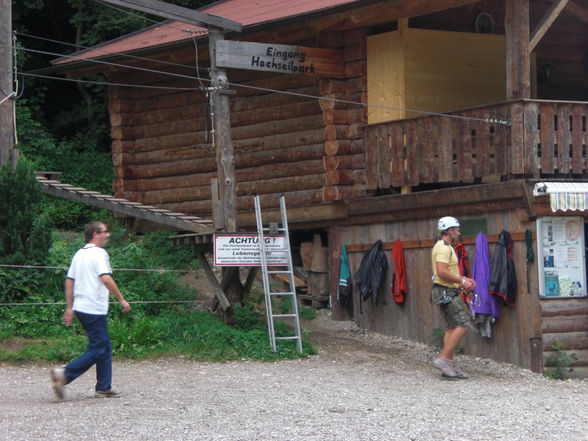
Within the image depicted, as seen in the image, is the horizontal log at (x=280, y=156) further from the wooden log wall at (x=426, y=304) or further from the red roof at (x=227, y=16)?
the red roof at (x=227, y=16)

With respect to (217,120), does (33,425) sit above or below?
below

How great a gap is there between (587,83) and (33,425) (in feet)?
45.2

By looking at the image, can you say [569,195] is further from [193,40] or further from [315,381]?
[193,40]

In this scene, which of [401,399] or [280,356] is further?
[280,356]

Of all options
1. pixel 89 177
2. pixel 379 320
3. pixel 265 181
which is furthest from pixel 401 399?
pixel 89 177

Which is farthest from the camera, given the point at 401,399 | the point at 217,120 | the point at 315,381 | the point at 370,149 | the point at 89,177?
the point at 89,177

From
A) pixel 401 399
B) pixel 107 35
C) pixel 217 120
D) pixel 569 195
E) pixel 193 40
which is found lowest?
pixel 401 399

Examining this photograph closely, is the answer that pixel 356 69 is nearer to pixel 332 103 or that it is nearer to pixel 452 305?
pixel 332 103

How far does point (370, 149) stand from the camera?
16.8 m

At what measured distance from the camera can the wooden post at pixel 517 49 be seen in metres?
14.4

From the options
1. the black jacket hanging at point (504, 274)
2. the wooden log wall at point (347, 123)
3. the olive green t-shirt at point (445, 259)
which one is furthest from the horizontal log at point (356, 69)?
the olive green t-shirt at point (445, 259)

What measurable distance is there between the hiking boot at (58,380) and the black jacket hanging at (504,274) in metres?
6.31

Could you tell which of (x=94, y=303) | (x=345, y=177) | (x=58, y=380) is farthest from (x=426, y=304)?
(x=58, y=380)

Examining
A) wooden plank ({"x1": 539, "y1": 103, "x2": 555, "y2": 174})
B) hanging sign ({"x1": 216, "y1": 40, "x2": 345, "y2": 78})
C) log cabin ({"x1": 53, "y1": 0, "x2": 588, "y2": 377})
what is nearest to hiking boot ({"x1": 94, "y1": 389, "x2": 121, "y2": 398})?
log cabin ({"x1": 53, "y1": 0, "x2": 588, "y2": 377})
